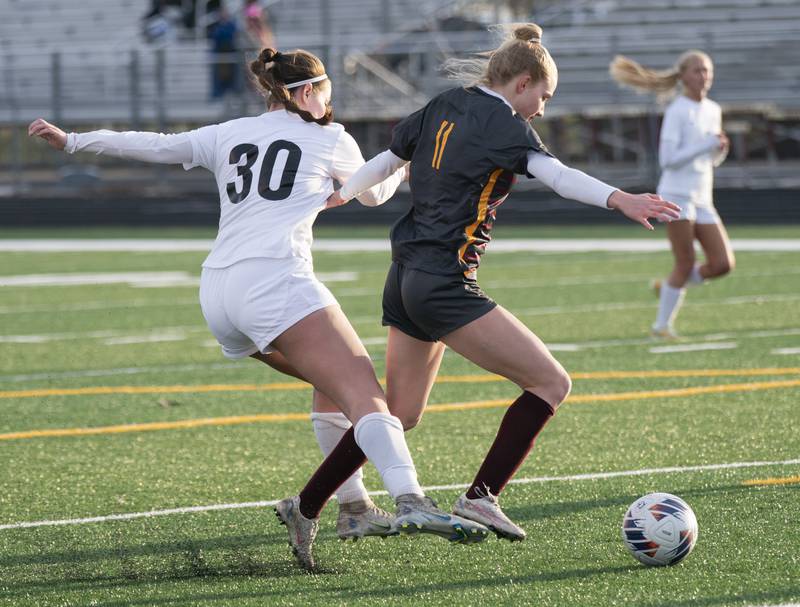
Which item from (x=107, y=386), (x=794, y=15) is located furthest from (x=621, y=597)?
(x=794, y=15)

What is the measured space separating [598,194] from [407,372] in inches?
39.3

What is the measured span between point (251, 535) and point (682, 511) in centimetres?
160

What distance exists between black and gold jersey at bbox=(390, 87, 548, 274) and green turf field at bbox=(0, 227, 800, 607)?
1.06m

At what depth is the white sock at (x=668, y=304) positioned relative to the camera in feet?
35.0

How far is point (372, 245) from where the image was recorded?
65.6 feet

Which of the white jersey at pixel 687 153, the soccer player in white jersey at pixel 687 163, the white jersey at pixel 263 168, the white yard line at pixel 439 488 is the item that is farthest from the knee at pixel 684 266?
the white jersey at pixel 263 168

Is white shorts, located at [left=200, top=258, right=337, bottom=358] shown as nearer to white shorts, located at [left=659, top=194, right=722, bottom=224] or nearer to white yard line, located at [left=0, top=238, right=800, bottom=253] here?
white shorts, located at [left=659, top=194, right=722, bottom=224]

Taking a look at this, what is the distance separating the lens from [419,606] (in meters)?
4.21

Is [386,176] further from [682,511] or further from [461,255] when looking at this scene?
[682,511]

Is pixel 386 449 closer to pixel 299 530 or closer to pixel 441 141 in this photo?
pixel 299 530

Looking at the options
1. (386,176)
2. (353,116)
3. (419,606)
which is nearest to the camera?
(419,606)

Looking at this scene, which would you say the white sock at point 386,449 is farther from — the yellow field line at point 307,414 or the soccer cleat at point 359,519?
the yellow field line at point 307,414

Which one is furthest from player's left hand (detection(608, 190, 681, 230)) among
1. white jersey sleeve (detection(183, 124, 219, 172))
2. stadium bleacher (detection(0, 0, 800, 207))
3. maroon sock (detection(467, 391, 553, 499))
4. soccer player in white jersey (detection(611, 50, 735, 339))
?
stadium bleacher (detection(0, 0, 800, 207))

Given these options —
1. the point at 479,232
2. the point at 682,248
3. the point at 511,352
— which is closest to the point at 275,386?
the point at 682,248
